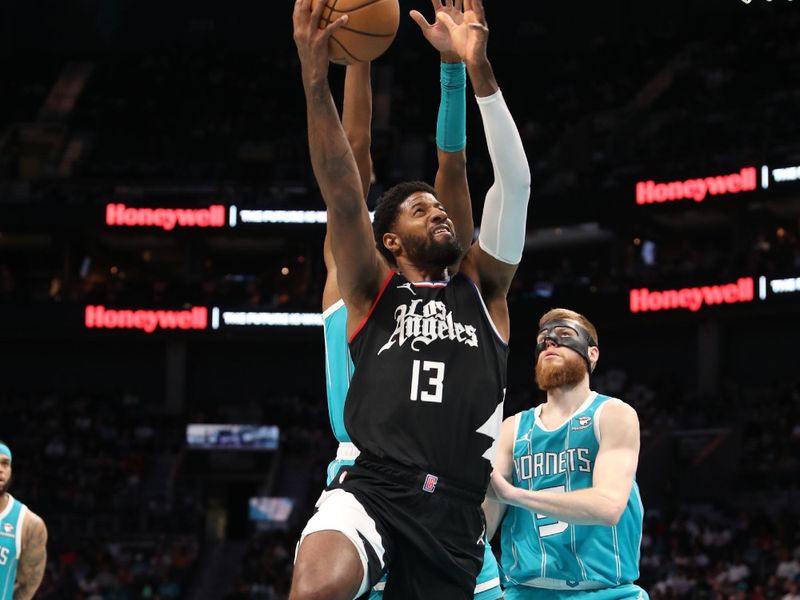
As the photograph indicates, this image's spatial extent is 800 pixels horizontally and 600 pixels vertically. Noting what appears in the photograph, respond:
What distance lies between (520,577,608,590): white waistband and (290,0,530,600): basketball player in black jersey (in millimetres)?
1364

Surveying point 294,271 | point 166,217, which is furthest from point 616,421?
point 294,271

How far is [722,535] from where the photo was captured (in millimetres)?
21750

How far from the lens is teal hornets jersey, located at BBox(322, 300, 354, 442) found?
5.24m

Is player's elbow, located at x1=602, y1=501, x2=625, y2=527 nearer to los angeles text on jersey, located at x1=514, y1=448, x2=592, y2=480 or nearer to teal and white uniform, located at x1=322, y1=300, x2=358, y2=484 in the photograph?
los angeles text on jersey, located at x1=514, y1=448, x2=592, y2=480

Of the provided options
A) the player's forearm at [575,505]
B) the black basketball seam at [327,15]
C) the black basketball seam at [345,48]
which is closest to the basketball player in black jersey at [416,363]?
the black basketball seam at [327,15]

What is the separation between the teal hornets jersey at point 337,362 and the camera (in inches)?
206

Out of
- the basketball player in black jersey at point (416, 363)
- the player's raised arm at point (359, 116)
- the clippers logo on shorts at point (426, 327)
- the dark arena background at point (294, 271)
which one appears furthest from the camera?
the dark arena background at point (294, 271)

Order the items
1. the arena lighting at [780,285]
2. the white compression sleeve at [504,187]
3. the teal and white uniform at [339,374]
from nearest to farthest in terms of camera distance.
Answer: the white compression sleeve at [504,187] < the teal and white uniform at [339,374] < the arena lighting at [780,285]

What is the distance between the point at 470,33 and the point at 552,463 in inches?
88.2

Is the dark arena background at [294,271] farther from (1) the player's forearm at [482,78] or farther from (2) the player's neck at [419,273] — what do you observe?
(1) the player's forearm at [482,78]

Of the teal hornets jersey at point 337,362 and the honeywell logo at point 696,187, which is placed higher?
the honeywell logo at point 696,187

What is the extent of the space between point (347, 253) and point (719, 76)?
31087 mm

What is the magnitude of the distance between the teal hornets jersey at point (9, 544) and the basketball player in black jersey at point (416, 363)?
495cm

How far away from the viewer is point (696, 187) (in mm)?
28844
